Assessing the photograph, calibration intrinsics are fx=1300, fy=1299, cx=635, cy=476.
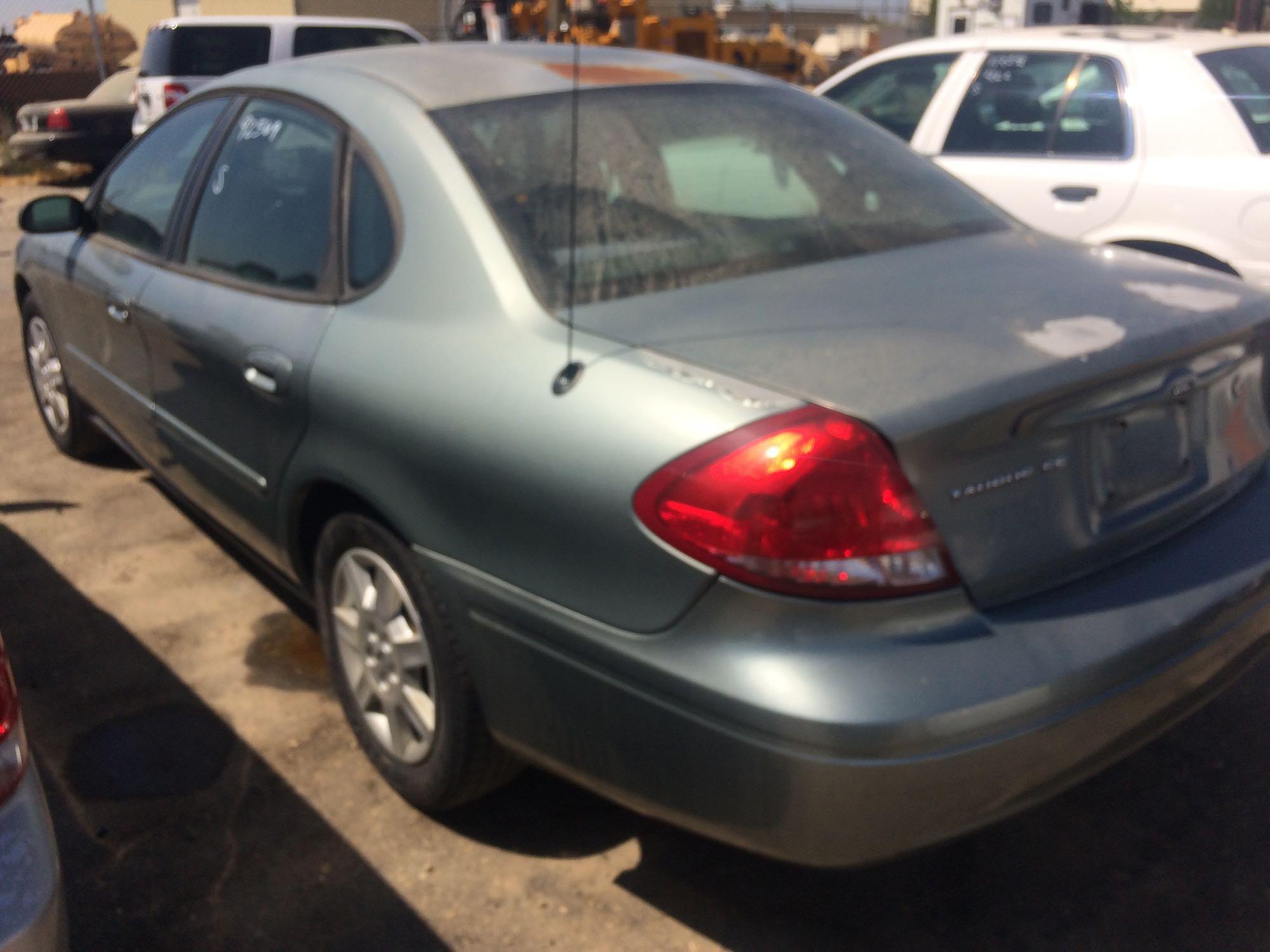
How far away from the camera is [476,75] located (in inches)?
125

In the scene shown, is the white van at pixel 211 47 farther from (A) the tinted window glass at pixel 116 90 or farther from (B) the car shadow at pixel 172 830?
(B) the car shadow at pixel 172 830

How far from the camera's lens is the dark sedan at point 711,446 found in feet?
6.86

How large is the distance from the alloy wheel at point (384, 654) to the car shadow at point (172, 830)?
27 cm

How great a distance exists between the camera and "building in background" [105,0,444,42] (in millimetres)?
26625

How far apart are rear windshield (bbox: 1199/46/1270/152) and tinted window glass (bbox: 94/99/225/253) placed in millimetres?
3916

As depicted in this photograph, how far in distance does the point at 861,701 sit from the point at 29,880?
1.22 meters

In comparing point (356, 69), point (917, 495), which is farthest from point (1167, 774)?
point (356, 69)

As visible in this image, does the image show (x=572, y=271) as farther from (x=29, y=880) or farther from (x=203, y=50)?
(x=203, y=50)

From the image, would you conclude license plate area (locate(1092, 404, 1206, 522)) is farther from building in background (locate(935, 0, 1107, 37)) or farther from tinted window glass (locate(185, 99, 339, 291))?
building in background (locate(935, 0, 1107, 37))

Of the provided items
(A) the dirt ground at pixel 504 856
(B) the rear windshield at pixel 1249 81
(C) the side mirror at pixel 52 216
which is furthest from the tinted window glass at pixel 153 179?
(B) the rear windshield at pixel 1249 81

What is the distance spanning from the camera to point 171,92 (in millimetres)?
12805

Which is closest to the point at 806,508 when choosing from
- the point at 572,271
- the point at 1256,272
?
the point at 572,271

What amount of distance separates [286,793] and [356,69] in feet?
5.87

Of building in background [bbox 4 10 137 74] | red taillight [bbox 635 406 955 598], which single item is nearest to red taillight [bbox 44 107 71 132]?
building in background [bbox 4 10 137 74]
